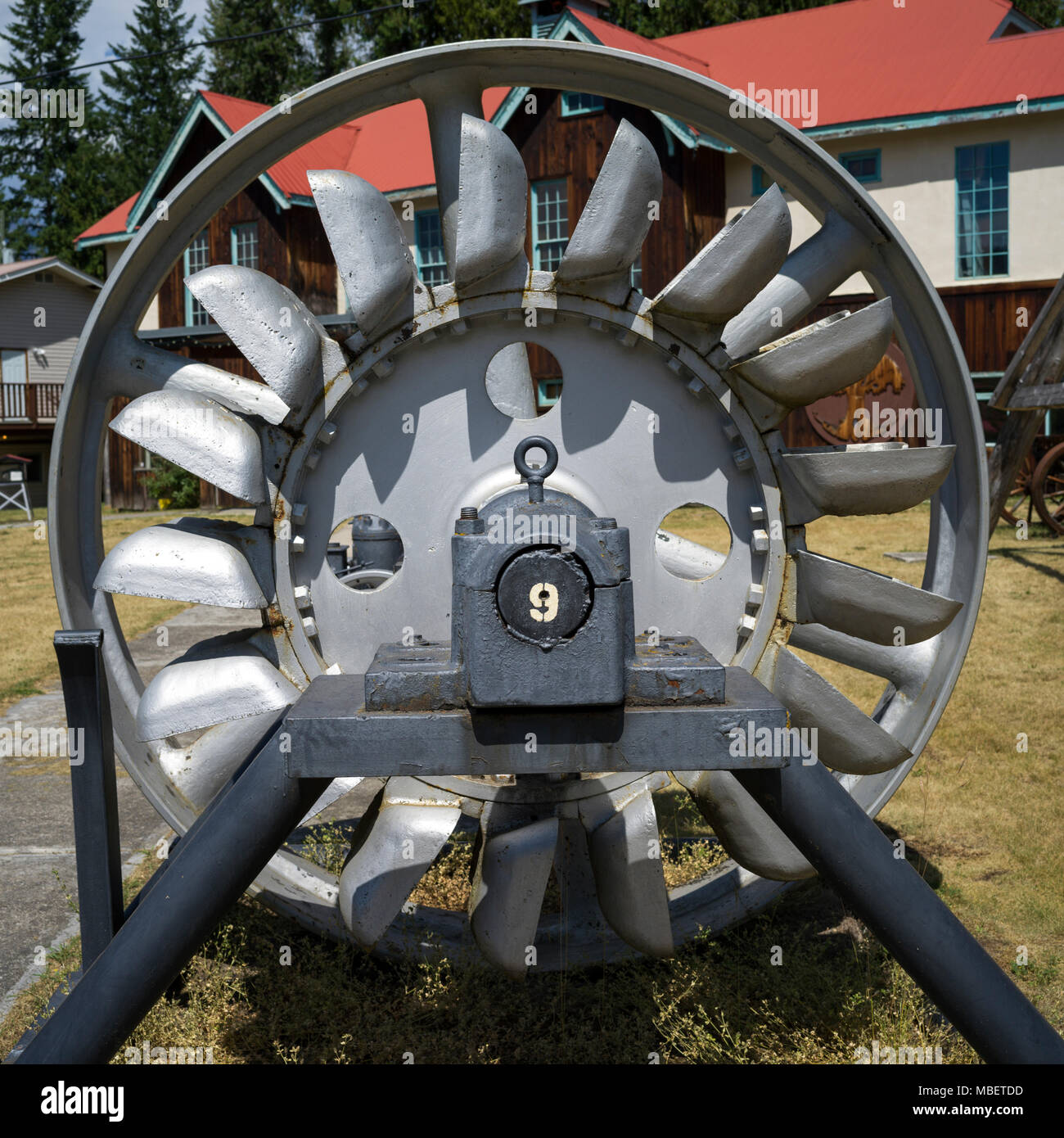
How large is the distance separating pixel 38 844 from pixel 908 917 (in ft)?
13.7

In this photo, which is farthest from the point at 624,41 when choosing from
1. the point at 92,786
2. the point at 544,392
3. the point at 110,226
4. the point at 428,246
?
the point at 92,786

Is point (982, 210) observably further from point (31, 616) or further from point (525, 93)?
point (31, 616)

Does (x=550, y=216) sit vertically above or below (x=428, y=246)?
above

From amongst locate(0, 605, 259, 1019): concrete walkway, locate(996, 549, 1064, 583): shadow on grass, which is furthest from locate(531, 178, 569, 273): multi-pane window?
locate(0, 605, 259, 1019): concrete walkway

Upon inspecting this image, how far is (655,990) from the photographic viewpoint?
12.1 ft

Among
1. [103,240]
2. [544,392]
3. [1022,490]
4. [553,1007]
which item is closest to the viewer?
[553,1007]

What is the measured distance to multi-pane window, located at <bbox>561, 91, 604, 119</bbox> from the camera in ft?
64.1

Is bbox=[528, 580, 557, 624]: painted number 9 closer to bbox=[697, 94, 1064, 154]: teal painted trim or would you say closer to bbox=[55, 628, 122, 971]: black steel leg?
bbox=[55, 628, 122, 971]: black steel leg

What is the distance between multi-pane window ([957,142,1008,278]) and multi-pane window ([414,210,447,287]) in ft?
31.1

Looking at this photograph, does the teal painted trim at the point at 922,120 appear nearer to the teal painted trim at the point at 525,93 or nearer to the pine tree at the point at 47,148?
the teal painted trim at the point at 525,93

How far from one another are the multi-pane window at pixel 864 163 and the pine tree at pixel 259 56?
24.8 m

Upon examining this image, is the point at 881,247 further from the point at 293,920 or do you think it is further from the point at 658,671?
the point at 293,920
